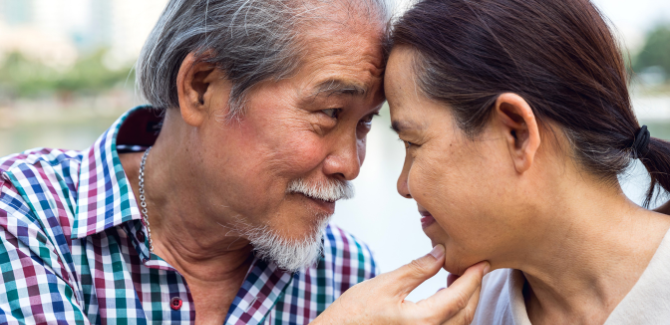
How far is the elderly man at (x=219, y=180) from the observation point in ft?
5.09

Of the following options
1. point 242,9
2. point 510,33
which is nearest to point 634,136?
point 510,33

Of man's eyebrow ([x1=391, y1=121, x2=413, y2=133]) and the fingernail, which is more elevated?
man's eyebrow ([x1=391, y1=121, x2=413, y2=133])

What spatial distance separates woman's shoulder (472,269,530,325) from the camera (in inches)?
57.9

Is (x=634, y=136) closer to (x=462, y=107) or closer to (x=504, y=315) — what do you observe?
(x=462, y=107)

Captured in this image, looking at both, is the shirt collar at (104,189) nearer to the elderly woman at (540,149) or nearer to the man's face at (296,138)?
the man's face at (296,138)

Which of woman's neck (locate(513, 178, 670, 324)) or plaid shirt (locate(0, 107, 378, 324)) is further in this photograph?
plaid shirt (locate(0, 107, 378, 324))

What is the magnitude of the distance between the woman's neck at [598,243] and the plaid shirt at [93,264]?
915 mm

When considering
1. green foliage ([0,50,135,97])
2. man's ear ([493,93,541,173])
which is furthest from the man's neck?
green foliage ([0,50,135,97])

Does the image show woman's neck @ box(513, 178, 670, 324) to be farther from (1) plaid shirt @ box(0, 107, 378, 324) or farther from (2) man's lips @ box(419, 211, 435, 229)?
(1) plaid shirt @ box(0, 107, 378, 324)

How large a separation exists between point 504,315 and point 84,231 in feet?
4.21

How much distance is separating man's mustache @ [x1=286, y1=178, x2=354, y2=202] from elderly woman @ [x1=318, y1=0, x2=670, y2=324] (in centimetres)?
40

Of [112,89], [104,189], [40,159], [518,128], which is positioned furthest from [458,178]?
[112,89]

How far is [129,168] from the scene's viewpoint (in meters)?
1.94

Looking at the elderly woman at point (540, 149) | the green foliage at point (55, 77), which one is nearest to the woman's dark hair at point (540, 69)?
the elderly woman at point (540, 149)
